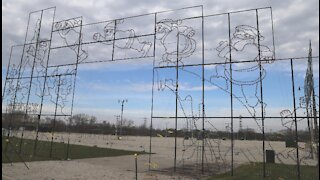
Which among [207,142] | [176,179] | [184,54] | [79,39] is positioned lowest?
[176,179]

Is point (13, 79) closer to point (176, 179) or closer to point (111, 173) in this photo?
point (111, 173)

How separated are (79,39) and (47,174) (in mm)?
8382

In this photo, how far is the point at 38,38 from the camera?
20.9m

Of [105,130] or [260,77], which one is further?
[105,130]

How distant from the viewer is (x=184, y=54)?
50.9ft

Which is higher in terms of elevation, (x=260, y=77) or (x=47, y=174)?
(x=260, y=77)

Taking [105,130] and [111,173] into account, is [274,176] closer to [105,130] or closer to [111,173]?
[111,173]

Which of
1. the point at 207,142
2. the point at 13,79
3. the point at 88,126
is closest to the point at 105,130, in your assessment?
the point at 88,126

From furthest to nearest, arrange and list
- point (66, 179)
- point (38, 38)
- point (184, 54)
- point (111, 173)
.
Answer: point (38, 38) → point (184, 54) → point (111, 173) → point (66, 179)

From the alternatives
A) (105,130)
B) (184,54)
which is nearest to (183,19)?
(184,54)

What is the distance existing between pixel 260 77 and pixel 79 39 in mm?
10232

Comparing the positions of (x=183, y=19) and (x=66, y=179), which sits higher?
(x=183, y=19)

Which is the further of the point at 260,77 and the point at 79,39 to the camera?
the point at 79,39

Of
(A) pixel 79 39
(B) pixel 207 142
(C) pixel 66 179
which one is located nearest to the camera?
(C) pixel 66 179
